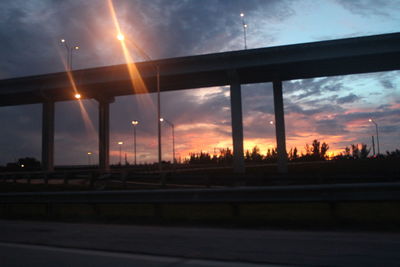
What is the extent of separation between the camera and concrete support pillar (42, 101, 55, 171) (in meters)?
39.7

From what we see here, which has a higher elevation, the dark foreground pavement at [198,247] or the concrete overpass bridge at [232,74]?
the concrete overpass bridge at [232,74]

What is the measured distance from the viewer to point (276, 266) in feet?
16.1

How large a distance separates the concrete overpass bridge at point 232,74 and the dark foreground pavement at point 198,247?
2442 cm

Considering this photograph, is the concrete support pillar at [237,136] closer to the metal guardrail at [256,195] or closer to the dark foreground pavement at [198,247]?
the metal guardrail at [256,195]

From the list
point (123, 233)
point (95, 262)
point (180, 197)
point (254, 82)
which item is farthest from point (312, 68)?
point (95, 262)

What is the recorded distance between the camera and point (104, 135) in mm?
40719

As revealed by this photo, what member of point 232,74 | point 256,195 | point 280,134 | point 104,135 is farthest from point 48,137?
point 256,195

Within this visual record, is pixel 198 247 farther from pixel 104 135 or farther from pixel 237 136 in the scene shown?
pixel 104 135

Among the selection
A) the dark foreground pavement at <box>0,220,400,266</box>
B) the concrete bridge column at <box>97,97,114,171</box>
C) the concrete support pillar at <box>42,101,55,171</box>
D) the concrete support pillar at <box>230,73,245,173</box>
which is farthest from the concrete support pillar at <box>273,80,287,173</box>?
the dark foreground pavement at <box>0,220,400,266</box>

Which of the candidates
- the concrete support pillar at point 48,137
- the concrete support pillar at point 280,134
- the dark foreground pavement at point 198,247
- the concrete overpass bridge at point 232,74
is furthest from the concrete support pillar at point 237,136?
the dark foreground pavement at point 198,247

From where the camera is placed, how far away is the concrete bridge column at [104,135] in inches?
1587

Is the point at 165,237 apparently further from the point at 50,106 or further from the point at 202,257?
the point at 50,106

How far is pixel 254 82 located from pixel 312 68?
654cm

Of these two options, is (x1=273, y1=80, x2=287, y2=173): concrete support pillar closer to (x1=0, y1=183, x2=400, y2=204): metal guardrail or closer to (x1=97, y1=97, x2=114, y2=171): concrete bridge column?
(x1=97, y1=97, x2=114, y2=171): concrete bridge column
